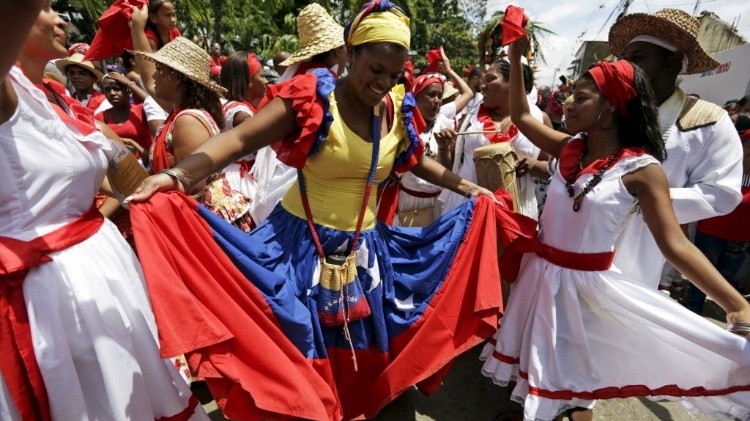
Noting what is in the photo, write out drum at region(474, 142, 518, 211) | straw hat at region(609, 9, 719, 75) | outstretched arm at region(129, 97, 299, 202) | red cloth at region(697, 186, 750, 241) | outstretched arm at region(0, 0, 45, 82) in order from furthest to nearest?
red cloth at region(697, 186, 750, 241) < drum at region(474, 142, 518, 211) < straw hat at region(609, 9, 719, 75) < outstretched arm at region(129, 97, 299, 202) < outstretched arm at region(0, 0, 45, 82)

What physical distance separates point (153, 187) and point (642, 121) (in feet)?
7.64

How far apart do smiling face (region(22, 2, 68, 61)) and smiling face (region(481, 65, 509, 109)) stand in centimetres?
299

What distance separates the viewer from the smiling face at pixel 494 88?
3582 mm

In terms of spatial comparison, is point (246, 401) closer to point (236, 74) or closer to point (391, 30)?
point (391, 30)

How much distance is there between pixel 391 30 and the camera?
1925 mm

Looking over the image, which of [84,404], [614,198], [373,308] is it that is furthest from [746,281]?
[84,404]

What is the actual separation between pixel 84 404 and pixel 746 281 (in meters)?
6.68

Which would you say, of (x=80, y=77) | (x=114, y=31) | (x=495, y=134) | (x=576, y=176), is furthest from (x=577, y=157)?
(x=80, y=77)

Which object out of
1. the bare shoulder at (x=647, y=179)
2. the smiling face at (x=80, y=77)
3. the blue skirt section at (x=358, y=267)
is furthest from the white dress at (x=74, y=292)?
the smiling face at (x=80, y=77)

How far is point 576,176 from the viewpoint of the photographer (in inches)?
90.0

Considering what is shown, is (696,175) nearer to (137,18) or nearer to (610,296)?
(610,296)

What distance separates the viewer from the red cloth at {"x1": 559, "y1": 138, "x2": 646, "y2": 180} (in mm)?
2146

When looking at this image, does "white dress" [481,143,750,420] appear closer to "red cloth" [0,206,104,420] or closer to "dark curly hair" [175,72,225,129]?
"red cloth" [0,206,104,420]

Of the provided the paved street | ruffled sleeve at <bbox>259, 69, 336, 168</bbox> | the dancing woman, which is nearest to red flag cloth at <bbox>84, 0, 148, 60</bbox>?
ruffled sleeve at <bbox>259, 69, 336, 168</bbox>
